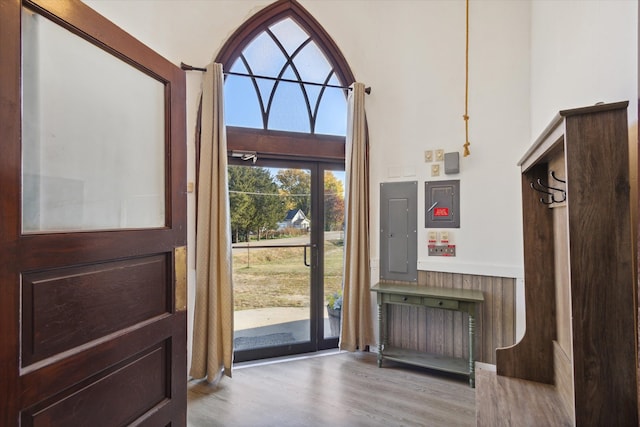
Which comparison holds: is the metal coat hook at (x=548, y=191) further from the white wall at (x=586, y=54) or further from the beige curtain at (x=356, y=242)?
the beige curtain at (x=356, y=242)

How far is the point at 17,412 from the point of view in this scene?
32.9 inches

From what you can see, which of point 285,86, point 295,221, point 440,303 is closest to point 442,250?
point 440,303

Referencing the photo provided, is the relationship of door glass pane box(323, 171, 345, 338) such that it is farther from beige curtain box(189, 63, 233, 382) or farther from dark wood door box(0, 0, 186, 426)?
dark wood door box(0, 0, 186, 426)

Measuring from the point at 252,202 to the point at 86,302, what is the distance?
6.99ft

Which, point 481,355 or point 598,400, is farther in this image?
point 481,355

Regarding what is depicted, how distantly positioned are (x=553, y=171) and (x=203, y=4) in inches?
116

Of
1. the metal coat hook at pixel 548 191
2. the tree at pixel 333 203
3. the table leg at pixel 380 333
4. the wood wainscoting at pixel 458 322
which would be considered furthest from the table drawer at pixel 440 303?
the metal coat hook at pixel 548 191

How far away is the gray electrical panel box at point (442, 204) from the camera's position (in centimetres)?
296

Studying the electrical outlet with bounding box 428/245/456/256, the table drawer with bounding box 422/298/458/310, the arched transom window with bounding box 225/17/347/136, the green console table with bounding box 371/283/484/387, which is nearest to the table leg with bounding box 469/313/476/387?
the green console table with bounding box 371/283/484/387

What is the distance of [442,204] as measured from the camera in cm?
300

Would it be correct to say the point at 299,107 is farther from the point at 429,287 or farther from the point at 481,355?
the point at 481,355

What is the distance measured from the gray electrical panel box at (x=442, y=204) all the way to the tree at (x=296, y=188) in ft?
3.68

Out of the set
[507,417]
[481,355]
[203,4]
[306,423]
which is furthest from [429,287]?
[203,4]

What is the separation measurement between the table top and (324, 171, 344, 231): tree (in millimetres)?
736
